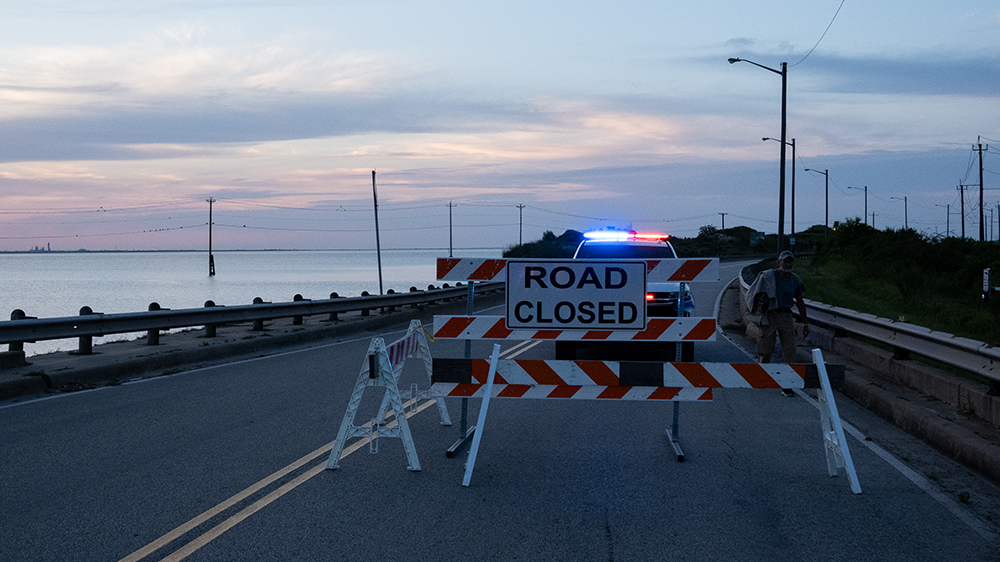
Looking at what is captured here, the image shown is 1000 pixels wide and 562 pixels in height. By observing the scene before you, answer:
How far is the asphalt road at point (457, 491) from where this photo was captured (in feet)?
17.3

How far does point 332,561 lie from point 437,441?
3522 mm

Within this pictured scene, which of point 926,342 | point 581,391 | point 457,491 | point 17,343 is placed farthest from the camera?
point 17,343

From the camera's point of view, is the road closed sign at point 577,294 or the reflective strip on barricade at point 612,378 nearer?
the reflective strip on barricade at point 612,378

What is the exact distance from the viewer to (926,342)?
33.1 feet

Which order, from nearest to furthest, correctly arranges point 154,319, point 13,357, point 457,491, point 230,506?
1. point 230,506
2. point 457,491
3. point 13,357
4. point 154,319

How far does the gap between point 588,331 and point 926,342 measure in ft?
16.1

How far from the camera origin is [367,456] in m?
7.75

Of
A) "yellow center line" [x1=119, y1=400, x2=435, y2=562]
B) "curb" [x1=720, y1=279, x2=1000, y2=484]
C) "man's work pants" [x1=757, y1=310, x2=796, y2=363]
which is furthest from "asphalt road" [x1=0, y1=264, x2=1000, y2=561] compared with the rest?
"man's work pants" [x1=757, y1=310, x2=796, y2=363]

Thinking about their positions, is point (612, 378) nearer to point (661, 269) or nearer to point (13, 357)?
point (661, 269)

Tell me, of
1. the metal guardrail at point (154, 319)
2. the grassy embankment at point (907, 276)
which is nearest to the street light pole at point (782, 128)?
the grassy embankment at point (907, 276)

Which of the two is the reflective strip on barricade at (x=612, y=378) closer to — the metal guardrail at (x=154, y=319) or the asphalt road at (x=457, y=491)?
the asphalt road at (x=457, y=491)

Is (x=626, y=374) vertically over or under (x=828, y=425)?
over

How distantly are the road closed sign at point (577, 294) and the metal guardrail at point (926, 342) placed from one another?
11.4 feet

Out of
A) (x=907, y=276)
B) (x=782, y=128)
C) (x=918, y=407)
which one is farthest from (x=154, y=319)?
(x=907, y=276)
